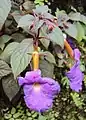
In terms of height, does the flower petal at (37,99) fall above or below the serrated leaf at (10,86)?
above

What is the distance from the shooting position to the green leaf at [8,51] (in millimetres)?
1590

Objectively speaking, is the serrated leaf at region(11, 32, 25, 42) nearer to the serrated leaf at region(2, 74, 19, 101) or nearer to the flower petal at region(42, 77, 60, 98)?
the serrated leaf at region(2, 74, 19, 101)

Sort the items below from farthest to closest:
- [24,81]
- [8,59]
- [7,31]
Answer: [7,31]
[8,59]
[24,81]

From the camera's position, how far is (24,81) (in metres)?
1.36

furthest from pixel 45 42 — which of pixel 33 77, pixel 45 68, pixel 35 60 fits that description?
pixel 33 77

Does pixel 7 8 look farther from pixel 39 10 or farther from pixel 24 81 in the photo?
pixel 24 81

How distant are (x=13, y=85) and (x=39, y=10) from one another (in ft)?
1.13

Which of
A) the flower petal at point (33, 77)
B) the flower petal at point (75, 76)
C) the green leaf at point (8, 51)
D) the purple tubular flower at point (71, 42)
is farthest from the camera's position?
the purple tubular flower at point (71, 42)

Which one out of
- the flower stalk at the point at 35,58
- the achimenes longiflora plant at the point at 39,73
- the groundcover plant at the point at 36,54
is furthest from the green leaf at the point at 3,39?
the flower stalk at the point at 35,58

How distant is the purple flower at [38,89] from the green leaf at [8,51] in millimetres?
249

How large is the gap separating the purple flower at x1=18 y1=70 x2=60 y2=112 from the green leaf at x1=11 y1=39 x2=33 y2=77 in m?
0.11

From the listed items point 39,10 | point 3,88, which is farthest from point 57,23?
point 3,88

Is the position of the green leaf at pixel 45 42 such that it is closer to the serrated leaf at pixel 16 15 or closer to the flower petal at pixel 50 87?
the serrated leaf at pixel 16 15

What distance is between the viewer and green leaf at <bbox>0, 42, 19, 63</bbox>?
1590 mm
